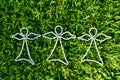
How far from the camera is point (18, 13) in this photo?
9.69 feet

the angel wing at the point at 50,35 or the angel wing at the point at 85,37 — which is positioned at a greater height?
the angel wing at the point at 50,35

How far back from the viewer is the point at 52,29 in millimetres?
2961

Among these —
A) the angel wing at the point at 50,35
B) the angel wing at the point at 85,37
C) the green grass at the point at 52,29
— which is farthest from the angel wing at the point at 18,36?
the angel wing at the point at 85,37

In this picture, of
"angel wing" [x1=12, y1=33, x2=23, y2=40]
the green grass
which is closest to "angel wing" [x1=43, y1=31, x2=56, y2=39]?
the green grass

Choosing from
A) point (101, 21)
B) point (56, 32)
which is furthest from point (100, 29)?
point (56, 32)

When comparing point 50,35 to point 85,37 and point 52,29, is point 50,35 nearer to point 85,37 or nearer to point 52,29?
point 52,29

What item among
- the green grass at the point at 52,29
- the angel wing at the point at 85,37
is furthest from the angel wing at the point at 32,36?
the angel wing at the point at 85,37

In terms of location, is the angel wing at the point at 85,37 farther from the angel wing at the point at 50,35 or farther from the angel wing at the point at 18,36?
the angel wing at the point at 18,36

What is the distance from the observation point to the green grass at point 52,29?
9.63 ft

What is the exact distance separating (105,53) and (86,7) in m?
0.38

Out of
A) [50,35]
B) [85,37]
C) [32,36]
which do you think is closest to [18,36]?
[32,36]

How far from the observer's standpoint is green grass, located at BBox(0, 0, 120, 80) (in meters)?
2.94

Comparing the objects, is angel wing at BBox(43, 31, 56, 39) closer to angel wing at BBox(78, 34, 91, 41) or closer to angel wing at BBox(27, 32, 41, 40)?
angel wing at BBox(27, 32, 41, 40)

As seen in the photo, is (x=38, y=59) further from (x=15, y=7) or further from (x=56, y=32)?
(x=15, y=7)
